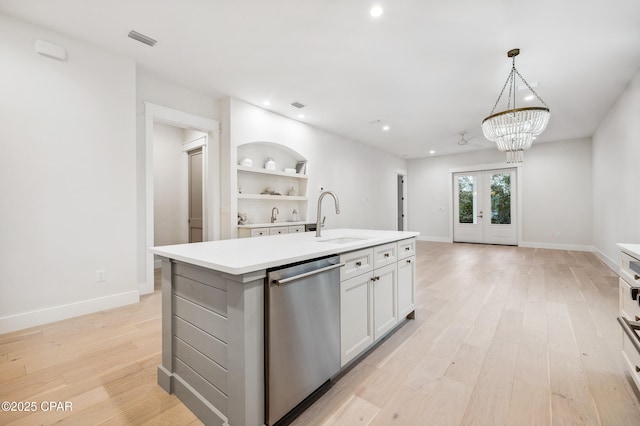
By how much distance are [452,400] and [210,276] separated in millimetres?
1557

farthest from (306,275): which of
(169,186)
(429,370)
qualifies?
(169,186)

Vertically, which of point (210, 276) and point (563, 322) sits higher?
point (210, 276)

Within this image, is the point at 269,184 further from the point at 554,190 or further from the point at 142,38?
the point at 554,190

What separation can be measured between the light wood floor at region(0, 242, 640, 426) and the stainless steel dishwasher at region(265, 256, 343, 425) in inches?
7.4

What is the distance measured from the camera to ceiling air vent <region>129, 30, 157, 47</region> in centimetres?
286

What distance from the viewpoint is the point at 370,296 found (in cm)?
211

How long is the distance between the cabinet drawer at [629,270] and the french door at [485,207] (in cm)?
710

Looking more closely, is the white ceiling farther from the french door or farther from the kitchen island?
the french door

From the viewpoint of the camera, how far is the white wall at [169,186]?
560 cm

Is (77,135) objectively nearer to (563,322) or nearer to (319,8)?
(319,8)

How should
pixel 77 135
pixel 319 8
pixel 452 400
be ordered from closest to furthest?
pixel 452 400 < pixel 319 8 < pixel 77 135

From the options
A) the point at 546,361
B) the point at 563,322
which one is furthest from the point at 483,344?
the point at 563,322

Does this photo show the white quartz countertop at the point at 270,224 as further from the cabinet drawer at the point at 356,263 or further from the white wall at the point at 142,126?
the cabinet drawer at the point at 356,263

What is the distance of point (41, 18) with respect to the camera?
8.67 feet
